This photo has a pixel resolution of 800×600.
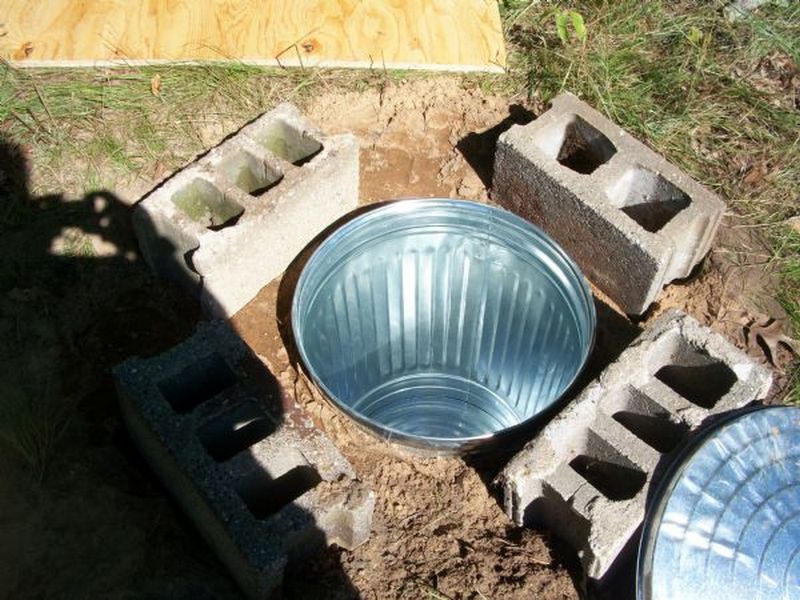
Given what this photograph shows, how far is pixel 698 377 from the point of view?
292cm

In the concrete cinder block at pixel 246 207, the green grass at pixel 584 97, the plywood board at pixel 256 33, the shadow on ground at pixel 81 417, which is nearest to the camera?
the shadow on ground at pixel 81 417

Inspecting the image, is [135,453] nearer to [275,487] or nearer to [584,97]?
[275,487]

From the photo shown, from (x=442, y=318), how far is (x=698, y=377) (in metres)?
1.13

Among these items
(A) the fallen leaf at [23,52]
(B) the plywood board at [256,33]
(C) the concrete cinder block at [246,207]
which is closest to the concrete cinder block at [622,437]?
(C) the concrete cinder block at [246,207]

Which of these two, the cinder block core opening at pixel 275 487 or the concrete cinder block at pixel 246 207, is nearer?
the cinder block core opening at pixel 275 487

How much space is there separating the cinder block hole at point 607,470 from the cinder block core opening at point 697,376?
0.36m

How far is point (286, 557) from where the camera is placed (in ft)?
7.93

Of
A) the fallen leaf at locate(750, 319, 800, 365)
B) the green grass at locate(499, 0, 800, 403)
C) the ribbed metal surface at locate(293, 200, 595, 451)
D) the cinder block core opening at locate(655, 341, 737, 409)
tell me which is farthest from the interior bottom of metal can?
the green grass at locate(499, 0, 800, 403)

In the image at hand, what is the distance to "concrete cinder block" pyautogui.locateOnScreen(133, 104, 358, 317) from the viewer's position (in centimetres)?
304

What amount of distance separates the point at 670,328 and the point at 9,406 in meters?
2.10

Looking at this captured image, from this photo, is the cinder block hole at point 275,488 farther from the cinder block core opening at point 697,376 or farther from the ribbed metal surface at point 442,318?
the cinder block core opening at point 697,376

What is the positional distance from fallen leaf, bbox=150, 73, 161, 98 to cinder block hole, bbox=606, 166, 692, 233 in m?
1.80

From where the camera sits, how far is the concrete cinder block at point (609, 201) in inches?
123

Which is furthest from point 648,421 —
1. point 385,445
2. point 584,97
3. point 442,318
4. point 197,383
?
point 584,97
